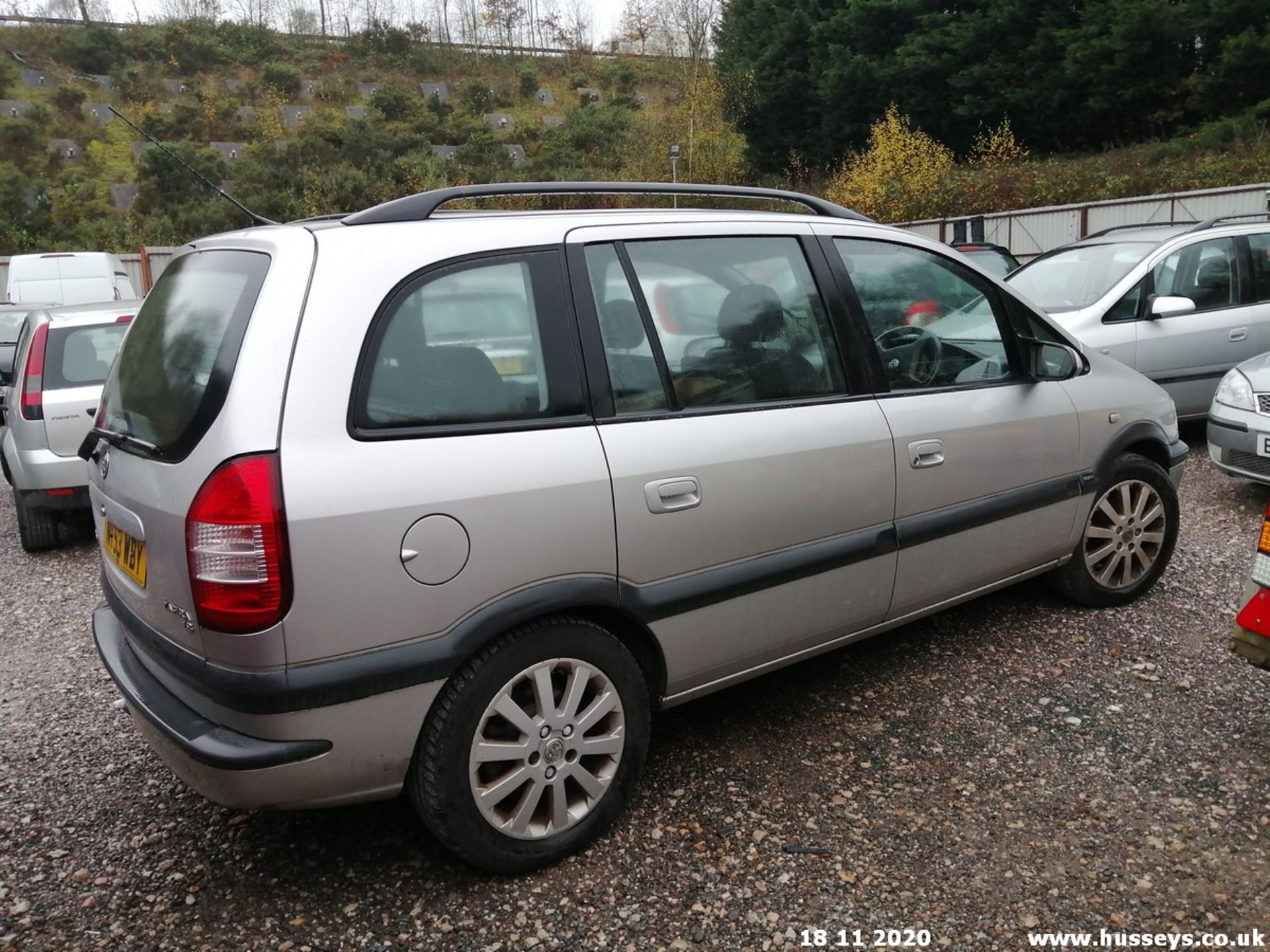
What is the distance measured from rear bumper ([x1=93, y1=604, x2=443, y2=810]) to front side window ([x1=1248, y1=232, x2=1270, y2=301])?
739 cm

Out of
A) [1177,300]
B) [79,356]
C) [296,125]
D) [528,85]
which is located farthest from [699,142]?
[79,356]

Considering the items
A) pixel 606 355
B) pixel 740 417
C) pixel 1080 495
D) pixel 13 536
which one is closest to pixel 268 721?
pixel 606 355

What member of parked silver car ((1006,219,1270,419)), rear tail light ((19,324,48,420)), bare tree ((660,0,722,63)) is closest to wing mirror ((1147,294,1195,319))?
parked silver car ((1006,219,1270,419))

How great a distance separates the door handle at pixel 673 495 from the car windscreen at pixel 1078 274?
5080 millimetres

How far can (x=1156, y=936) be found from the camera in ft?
7.52

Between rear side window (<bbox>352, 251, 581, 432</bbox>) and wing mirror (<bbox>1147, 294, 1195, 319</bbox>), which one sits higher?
rear side window (<bbox>352, 251, 581, 432</bbox>)

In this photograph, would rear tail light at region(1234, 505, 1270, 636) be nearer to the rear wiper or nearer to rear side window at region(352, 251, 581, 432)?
rear side window at region(352, 251, 581, 432)

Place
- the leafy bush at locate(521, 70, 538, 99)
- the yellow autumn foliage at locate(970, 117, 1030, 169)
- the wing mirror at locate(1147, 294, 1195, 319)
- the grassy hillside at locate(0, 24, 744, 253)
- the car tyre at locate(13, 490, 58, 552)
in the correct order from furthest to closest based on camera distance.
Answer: the leafy bush at locate(521, 70, 538, 99) → the grassy hillside at locate(0, 24, 744, 253) → the yellow autumn foliage at locate(970, 117, 1030, 169) → the wing mirror at locate(1147, 294, 1195, 319) → the car tyre at locate(13, 490, 58, 552)

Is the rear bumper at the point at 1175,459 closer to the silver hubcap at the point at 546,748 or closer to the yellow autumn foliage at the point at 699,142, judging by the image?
the silver hubcap at the point at 546,748

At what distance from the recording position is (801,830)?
274 cm

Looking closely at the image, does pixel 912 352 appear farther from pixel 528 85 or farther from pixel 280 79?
pixel 528 85

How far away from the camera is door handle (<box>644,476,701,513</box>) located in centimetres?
258

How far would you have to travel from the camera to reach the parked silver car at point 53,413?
6.16 meters

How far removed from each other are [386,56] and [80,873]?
59.2 m
